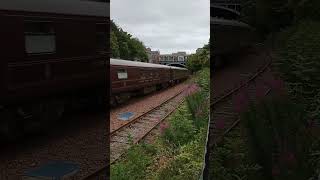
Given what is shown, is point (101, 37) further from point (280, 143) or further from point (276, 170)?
point (276, 170)

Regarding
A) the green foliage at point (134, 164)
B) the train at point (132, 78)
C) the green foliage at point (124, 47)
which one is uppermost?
the green foliage at point (124, 47)

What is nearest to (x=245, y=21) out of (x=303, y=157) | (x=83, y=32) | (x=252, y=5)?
(x=252, y=5)

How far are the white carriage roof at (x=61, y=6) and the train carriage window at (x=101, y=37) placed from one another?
0.93 ft

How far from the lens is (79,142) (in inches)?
349

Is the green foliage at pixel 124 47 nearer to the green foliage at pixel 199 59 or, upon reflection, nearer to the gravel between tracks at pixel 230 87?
the green foliage at pixel 199 59

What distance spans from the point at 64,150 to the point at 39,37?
2.07 meters

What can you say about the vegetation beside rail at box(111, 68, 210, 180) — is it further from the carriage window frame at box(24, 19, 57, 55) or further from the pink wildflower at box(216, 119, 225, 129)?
the carriage window frame at box(24, 19, 57, 55)

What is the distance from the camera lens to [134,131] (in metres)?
10.2

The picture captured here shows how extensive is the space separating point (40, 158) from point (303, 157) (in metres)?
4.50

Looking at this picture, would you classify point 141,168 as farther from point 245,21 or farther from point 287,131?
point 245,21

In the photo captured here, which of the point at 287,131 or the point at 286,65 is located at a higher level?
the point at 286,65

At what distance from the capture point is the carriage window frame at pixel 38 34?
308 inches

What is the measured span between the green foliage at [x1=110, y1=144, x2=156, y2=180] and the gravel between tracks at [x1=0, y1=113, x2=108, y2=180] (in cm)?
41

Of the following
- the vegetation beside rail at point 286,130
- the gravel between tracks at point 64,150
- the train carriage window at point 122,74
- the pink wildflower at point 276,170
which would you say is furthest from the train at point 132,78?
the pink wildflower at point 276,170
